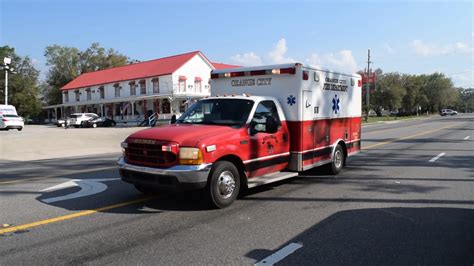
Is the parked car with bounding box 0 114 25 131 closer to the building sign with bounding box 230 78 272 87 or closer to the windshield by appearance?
the building sign with bounding box 230 78 272 87

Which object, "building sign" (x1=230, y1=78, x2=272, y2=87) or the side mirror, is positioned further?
"building sign" (x1=230, y1=78, x2=272, y2=87)

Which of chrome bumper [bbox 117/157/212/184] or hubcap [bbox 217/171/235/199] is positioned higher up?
chrome bumper [bbox 117/157/212/184]

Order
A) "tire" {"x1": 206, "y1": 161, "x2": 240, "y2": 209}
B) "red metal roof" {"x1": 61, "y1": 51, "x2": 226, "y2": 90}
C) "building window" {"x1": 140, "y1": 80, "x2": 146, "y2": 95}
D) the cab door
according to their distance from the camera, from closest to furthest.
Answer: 1. "tire" {"x1": 206, "y1": 161, "x2": 240, "y2": 209}
2. the cab door
3. "red metal roof" {"x1": 61, "y1": 51, "x2": 226, "y2": 90}
4. "building window" {"x1": 140, "y1": 80, "x2": 146, "y2": 95}

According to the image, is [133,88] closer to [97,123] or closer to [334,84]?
[97,123]

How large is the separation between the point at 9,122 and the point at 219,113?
34.9 meters

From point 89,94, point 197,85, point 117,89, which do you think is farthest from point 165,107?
point 89,94

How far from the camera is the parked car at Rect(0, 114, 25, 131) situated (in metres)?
36.1

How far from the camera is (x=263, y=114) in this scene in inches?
305

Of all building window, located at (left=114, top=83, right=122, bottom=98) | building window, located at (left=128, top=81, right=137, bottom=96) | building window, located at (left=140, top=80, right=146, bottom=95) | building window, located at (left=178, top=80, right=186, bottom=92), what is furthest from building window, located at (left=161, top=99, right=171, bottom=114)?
building window, located at (left=114, top=83, right=122, bottom=98)

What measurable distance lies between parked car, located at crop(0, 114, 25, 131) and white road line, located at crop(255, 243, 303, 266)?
37565mm

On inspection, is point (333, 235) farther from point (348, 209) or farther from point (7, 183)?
point (7, 183)

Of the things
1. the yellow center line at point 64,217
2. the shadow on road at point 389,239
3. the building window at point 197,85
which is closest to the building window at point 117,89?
the building window at point 197,85

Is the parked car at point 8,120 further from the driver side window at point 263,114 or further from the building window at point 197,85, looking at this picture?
the driver side window at point 263,114

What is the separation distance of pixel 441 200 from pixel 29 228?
6624 mm
